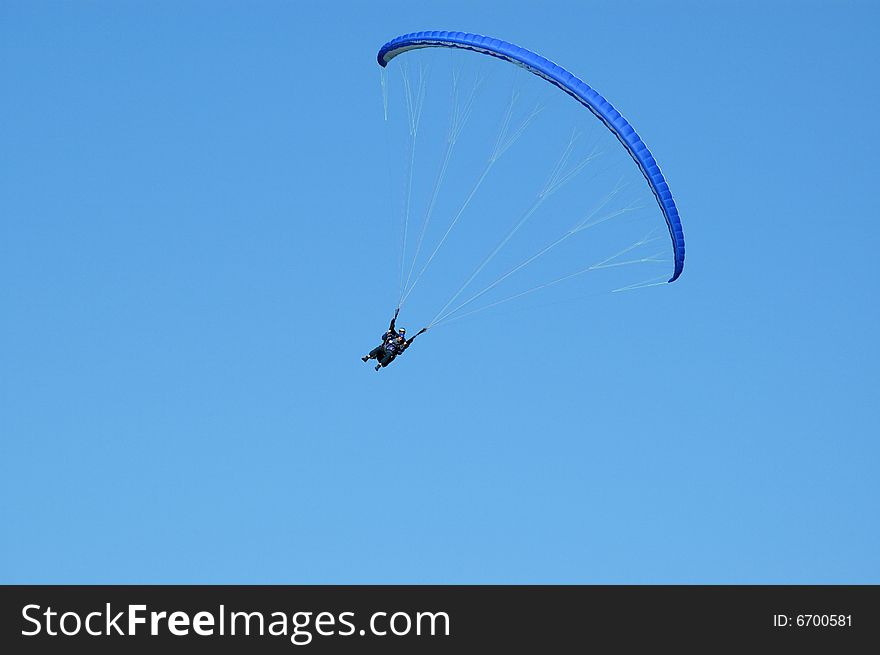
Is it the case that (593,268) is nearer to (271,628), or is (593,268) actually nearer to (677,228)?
(677,228)

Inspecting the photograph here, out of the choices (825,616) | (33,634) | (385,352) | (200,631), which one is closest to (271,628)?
(200,631)

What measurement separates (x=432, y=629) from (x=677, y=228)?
10475 mm

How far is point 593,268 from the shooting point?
1671 inches

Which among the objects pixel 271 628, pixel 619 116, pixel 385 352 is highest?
pixel 619 116

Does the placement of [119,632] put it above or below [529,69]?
below

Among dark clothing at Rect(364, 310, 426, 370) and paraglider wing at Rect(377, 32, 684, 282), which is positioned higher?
paraglider wing at Rect(377, 32, 684, 282)

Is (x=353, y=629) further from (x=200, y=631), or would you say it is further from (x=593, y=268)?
(x=593, y=268)

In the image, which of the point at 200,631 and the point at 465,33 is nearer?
the point at 200,631

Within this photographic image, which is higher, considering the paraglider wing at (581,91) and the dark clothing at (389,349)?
the paraglider wing at (581,91)

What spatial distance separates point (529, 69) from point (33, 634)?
15594 millimetres

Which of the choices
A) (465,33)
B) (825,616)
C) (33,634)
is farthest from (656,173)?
(33,634)

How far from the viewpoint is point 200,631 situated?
130 ft

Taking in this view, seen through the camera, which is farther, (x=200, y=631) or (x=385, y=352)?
(x=385, y=352)

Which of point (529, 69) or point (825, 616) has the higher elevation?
point (529, 69)
